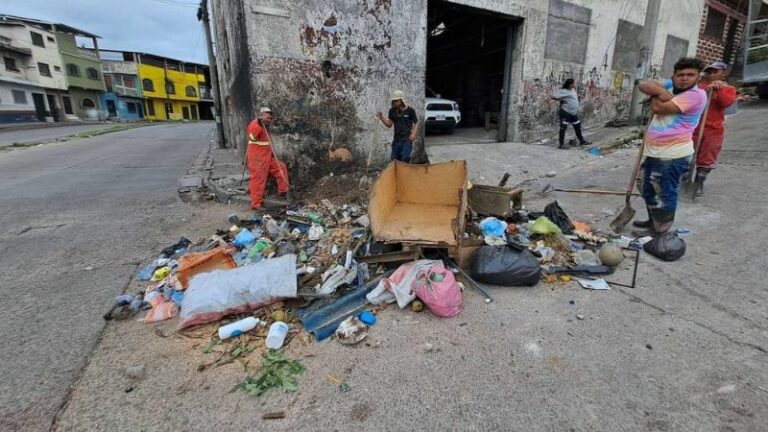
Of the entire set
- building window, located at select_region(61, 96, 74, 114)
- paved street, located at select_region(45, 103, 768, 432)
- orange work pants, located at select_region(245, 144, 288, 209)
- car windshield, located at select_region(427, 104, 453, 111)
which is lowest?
paved street, located at select_region(45, 103, 768, 432)

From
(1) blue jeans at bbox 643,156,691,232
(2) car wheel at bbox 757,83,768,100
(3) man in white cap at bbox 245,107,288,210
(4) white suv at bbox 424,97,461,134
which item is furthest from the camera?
(4) white suv at bbox 424,97,461,134

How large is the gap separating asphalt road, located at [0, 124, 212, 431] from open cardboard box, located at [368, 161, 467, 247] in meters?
2.41

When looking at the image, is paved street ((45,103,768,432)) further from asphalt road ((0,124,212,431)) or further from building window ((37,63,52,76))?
building window ((37,63,52,76))

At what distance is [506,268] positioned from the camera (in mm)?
2904

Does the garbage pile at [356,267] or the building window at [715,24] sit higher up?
the building window at [715,24]

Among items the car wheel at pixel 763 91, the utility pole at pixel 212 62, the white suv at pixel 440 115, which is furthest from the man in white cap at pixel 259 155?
the car wheel at pixel 763 91

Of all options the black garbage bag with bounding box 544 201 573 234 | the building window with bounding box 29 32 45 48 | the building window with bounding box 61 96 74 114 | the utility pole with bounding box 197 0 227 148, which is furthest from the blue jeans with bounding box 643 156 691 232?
the building window with bounding box 61 96 74 114

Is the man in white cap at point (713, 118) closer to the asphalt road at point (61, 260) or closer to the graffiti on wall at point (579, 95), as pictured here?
the graffiti on wall at point (579, 95)

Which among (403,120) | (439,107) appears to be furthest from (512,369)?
(439,107)

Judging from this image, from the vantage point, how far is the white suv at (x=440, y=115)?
448 inches

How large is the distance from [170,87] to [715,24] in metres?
50.7

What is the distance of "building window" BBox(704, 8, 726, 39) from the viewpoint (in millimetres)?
12461

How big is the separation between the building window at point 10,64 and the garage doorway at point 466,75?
113ft

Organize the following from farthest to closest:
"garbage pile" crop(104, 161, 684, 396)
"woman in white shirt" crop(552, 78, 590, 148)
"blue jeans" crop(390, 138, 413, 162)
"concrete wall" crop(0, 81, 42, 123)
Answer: "concrete wall" crop(0, 81, 42, 123), "woman in white shirt" crop(552, 78, 590, 148), "blue jeans" crop(390, 138, 413, 162), "garbage pile" crop(104, 161, 684, 396)
